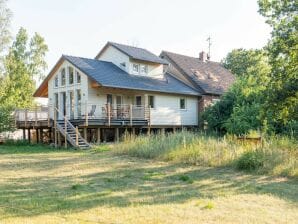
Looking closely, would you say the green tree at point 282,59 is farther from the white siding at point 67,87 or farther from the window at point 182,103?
the window at point 182,103

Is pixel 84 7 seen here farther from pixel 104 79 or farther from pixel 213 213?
pixel 213 213

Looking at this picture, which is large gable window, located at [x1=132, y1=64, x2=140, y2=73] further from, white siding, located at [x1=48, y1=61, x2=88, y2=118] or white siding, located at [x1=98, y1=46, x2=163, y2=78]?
white siding, located at [x1=48, y1=61, x2=88, y2=118]

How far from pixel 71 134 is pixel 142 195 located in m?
14.0

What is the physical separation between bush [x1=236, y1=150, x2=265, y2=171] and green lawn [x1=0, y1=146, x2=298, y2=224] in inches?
23.8

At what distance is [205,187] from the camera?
30.3 ft

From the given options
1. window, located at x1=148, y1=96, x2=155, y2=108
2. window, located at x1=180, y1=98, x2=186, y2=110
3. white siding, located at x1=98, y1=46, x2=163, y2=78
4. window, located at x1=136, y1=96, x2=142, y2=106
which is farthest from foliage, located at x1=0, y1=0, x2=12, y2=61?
window, located at x1=180, y1=98, x2=186, y2=110

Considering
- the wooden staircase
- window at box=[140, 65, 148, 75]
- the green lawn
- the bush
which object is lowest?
the green lawn

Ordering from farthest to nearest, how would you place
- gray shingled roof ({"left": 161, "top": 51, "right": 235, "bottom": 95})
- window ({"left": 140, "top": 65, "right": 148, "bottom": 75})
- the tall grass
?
gray shingled roof ({"left": 161, "top": 51, "right": 235, "bottom": 95}) → window ({"left": 140, "top": 65, "right": 148, "bottom": 75}) → the tall grass

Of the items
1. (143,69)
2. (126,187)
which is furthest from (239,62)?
(126,187)

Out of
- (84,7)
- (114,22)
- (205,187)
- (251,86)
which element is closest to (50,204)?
(205,187)

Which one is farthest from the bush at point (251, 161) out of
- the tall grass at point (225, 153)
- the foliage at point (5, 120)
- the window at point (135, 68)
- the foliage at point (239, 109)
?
the foliage at point (5, 120)

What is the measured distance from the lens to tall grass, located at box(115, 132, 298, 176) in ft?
38.6

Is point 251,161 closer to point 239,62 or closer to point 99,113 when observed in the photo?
point 99,113

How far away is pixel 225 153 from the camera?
519 inches
